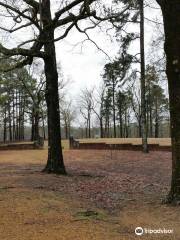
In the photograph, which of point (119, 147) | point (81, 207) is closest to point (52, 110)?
point (81, 207)

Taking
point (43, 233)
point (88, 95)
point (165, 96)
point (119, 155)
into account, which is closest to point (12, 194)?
point (43, 233)

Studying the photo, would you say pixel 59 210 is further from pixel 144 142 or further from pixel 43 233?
pixel 144 142

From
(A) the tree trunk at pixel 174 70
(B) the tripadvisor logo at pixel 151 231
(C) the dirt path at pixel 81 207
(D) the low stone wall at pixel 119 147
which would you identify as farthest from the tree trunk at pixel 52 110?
(D) the low stone wall at pixel 119 147

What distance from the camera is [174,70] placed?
34.2ft

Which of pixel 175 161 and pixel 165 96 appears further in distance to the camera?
pixel 165 96

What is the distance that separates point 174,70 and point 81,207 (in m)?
3.72

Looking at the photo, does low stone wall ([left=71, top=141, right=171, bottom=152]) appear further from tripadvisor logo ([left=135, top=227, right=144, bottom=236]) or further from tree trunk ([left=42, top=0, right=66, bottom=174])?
tripadvisor logo ([left=135, top=227, right=144, bottom=236])

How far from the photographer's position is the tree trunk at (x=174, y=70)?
34.1 ft

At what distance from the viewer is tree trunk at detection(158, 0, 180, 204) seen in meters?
10.4

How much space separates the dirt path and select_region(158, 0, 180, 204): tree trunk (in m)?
0.80

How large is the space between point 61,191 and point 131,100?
2188 inches

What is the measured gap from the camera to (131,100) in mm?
67875

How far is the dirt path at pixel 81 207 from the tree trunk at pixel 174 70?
0.80 meters

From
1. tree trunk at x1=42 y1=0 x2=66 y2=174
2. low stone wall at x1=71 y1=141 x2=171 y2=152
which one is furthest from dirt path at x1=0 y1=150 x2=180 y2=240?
low stone wall at x1=71 y1=141 x2=171 y2=152
